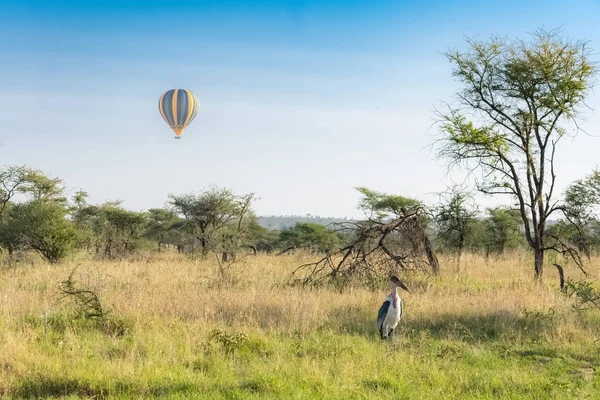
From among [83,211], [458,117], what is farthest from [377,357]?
[83,211]

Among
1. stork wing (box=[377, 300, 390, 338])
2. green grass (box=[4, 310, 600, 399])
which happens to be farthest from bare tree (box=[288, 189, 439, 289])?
stork wing (box=[377, 300, 390, 338])

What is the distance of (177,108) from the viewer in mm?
26766

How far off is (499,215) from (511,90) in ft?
49.4

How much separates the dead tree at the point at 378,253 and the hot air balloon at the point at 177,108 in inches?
575

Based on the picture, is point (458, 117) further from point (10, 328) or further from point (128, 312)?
point (10, 328)

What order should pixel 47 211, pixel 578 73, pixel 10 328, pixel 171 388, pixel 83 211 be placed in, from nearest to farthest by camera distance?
pixel 171 388, pixel 10 328, pixel 578 73, pixel 47 211, pixel 83 211

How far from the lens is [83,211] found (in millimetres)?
34906

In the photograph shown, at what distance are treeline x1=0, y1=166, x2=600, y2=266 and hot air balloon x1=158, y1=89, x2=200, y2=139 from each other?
5.29 metres

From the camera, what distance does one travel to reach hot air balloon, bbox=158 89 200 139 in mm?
26734

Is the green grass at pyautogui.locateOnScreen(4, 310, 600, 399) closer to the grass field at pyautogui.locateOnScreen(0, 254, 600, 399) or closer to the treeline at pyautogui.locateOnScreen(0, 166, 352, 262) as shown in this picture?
the grass field at pyautogui.locateOnScreen(0, 254, 600, 399)

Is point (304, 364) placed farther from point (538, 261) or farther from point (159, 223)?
point (159, 223)

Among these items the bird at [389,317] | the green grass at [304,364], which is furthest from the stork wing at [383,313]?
the green grass at [304,364]

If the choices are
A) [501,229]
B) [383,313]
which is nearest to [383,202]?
[501,229]

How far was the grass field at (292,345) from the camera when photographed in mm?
5879
